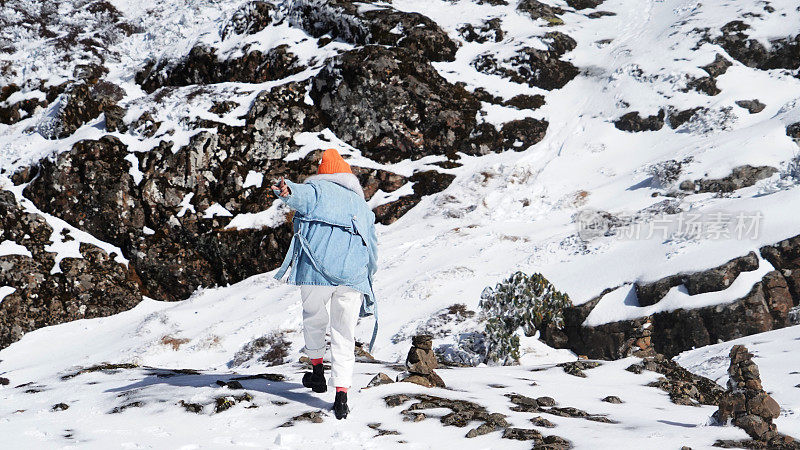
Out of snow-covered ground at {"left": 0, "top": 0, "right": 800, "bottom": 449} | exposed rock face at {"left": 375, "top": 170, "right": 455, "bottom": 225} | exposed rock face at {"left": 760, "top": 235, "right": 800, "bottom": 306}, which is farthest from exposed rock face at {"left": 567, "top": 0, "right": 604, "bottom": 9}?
exposed rock face at {"left": 760, "top": 235, "right": 800, "bottom": 306}

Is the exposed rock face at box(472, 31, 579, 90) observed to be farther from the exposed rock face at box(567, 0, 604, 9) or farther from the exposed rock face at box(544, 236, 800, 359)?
the exposed rock face at box(544, 236, 800, 359)

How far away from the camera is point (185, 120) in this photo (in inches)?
973

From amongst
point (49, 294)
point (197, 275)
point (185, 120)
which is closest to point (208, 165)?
point (185, 120)

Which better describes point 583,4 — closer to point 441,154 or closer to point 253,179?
point 441,154

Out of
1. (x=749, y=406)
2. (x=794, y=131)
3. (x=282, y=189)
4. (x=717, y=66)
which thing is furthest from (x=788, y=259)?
(x=717, y=66)

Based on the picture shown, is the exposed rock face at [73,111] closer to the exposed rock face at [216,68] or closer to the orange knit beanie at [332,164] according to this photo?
the exposed rock face at [216,68]

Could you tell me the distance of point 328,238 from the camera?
192 inches

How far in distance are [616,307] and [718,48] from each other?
20.0 meters

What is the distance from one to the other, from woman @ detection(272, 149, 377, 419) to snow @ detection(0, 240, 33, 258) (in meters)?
21.2

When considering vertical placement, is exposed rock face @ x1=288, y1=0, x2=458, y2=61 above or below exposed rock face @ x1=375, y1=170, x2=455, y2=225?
above

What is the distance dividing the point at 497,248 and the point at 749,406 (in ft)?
44.7

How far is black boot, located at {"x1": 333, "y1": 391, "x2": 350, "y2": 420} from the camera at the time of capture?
4.66m

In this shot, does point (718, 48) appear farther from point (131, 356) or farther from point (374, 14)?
point (131, 356)

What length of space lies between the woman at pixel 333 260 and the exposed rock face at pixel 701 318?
866 cm
